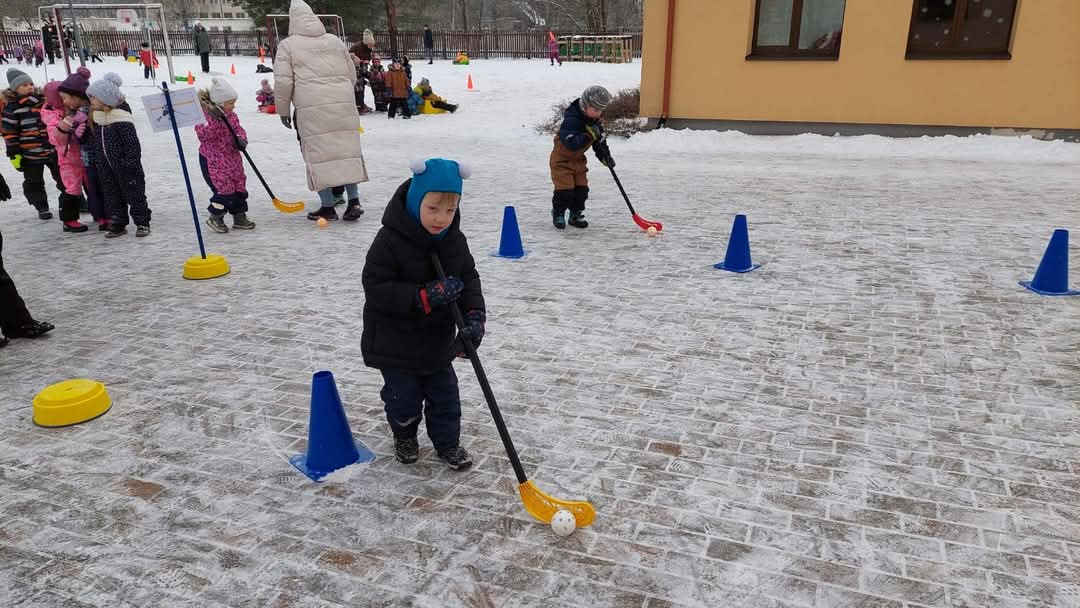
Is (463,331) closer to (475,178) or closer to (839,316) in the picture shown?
(839,316)

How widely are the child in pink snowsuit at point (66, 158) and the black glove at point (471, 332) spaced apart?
6.12 metres

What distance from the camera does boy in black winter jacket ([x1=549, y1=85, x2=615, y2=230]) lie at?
6.87 metres

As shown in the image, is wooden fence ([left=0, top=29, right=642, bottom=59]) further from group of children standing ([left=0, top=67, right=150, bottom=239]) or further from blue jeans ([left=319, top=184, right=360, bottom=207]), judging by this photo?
blue jeans ([left=319, top=184, right=360, bottom=207])

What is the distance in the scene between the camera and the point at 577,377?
4.21 m

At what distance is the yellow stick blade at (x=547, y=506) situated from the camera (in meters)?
2.85

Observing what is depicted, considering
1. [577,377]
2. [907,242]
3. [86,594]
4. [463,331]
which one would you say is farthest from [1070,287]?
[86,594]

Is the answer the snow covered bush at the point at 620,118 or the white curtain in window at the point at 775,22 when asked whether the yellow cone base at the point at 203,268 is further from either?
the white curtain in window at the point at 775,22

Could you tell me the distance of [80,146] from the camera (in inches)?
281

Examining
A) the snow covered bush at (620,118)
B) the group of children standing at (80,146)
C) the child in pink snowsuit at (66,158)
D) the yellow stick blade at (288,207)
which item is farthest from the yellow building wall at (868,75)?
the child in pink snowsuit at (66,158)

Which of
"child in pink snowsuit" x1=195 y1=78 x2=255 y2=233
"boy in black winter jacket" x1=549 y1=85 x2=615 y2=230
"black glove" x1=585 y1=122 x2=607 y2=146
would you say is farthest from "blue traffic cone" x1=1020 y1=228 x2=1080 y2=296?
"child in pink snowsuit" x1=195 y1=78 x2=255 y2=233

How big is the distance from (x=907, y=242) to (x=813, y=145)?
6.20 meters

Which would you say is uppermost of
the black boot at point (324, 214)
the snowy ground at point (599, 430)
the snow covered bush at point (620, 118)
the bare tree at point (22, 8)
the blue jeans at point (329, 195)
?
the bare tree at point (22, 8)

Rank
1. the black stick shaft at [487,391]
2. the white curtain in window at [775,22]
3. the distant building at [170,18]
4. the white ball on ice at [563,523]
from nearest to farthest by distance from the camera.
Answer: the white ball on ice at [563,523]
the black stick shaft at [487,391]
the white curtain in window at [775,22]
the distant building at [170,18]

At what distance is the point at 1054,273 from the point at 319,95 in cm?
Answer: 679
